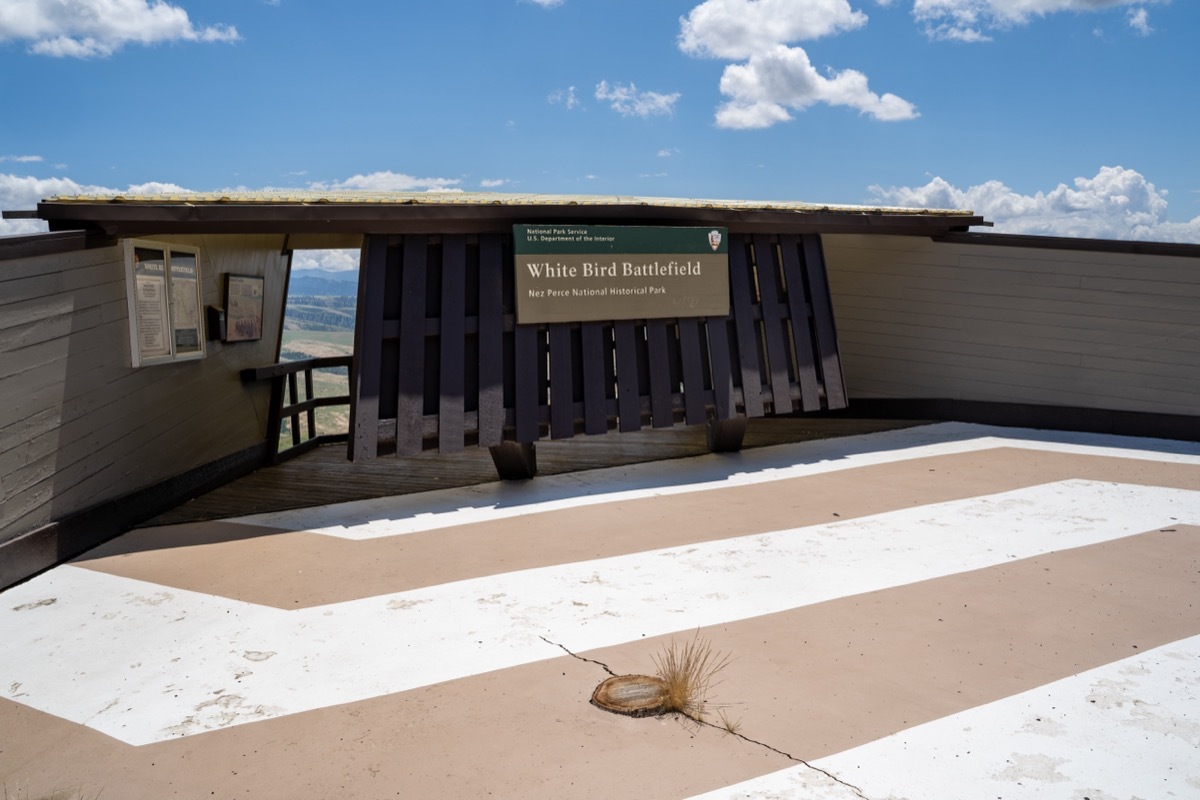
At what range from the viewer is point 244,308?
9.22 metres

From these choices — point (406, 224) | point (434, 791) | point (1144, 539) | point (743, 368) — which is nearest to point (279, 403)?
point (406, 224)

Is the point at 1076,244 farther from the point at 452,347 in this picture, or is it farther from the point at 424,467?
the point at 424,467

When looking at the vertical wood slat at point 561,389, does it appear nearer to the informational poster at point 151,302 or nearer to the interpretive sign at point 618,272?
the interpretive sign at point 618,272

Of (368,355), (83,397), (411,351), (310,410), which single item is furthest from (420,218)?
(310,410)

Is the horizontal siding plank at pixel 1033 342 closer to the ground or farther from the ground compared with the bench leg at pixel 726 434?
farther from the ground

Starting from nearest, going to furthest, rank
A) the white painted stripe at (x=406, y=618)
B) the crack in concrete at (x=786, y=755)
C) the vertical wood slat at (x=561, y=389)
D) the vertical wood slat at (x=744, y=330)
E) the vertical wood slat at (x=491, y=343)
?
the crack in concrete at (x=786, y=755) < the white painted stripe at (x=406, y=618) < the vertical wood slat at (x=491, y=343) < the vertical wood slat at (x=561, y=389) < the vertical wood slat at (x=744, y=330)

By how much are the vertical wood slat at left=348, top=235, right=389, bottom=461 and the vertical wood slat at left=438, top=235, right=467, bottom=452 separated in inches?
21.2

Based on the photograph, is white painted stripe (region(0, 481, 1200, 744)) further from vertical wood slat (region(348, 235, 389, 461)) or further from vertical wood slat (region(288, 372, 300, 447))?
vertical wood slat (region(288, 372, 300, 447))

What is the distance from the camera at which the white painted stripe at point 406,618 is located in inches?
166

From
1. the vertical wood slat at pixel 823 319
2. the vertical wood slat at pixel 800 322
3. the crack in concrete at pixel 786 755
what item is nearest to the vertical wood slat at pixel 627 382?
the vertical wood slat at pixel 800 322

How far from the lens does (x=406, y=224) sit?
7.42 m

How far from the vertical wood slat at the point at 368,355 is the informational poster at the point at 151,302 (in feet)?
5.56

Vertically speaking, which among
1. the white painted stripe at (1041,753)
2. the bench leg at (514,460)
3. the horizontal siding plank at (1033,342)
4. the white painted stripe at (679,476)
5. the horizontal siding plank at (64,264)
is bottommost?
the white painted stripe at (1041,753)

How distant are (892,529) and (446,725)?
13.6 ft
